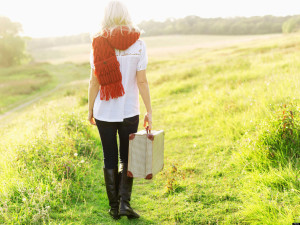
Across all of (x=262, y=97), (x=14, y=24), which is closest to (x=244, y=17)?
(x=14, y=24)

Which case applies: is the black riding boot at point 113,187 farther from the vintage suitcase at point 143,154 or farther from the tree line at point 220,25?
the tree line at point 220,25

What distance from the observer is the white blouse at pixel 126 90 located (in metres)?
3.02

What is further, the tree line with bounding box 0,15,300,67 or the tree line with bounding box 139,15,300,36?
the tree line with bounding box 139,15,300,36

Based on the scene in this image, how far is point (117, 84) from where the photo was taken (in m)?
3.02

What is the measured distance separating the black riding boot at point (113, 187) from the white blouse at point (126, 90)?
0.74 m

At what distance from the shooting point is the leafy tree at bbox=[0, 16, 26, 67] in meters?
50.0

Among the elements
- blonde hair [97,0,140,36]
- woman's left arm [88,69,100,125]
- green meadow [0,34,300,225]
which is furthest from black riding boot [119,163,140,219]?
blonde hair [97,0,140,36]

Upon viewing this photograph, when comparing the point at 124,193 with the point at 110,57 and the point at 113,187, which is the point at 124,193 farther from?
the point at 110,57

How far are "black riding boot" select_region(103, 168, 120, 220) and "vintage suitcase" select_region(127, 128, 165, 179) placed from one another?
0.29 m

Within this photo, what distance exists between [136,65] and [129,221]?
193 cm

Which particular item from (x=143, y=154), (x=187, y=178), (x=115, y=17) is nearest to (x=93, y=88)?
(x=115, y=17)

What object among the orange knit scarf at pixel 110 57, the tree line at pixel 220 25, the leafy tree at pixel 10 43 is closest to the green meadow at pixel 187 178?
the orange knit scarf at pixel 110 57

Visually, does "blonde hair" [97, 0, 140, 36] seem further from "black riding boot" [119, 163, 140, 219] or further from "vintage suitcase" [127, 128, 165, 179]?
"black riding boot" [119, 163, 140, 219]

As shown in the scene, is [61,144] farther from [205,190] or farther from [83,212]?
[205,190]
